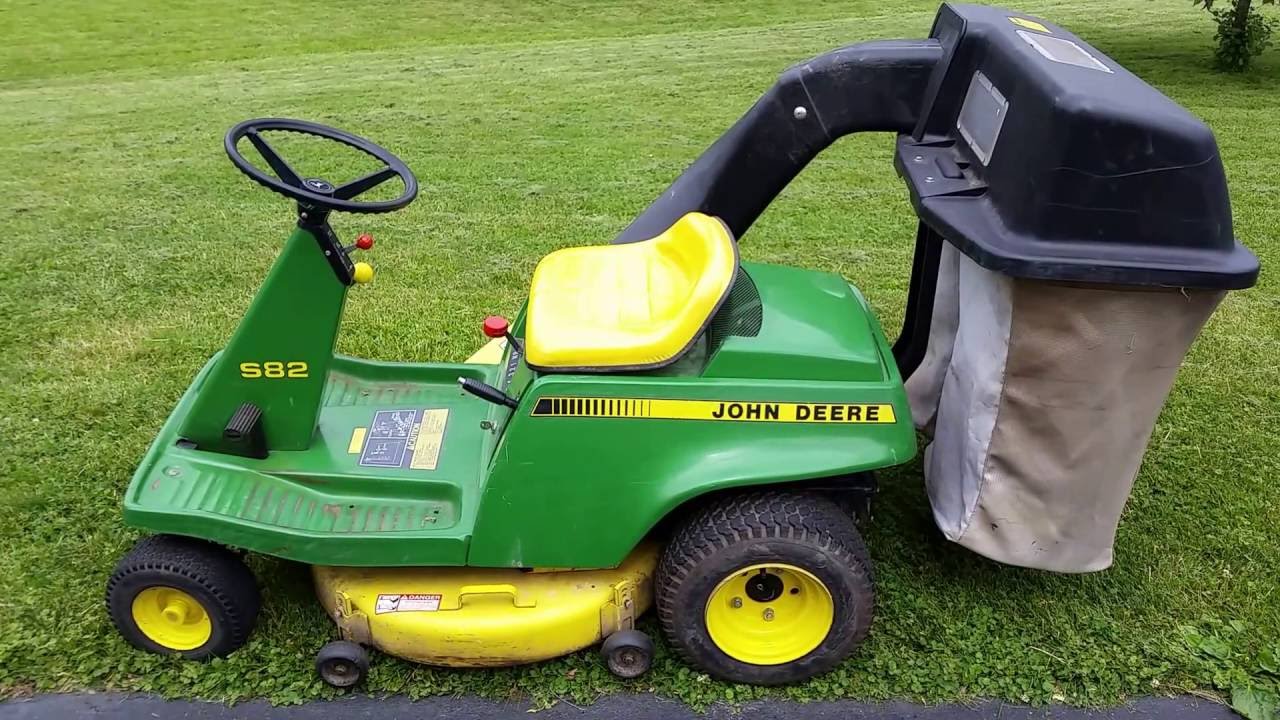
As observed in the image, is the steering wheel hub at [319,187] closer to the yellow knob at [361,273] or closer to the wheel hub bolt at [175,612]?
the yellow knob at [361,273]

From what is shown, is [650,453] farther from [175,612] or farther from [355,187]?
[175,612]

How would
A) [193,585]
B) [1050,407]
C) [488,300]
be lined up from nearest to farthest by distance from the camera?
1. [1050,407]
2. [193,585]
3. [488,300]

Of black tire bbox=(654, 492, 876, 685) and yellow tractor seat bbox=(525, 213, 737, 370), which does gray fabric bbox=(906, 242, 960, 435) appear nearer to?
black tire bbox=(654, 492, 876, 685)

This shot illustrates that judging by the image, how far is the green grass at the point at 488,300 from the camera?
Result: 2.64 meters

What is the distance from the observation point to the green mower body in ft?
7.72

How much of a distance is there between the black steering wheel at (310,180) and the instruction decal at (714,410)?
0.67 m

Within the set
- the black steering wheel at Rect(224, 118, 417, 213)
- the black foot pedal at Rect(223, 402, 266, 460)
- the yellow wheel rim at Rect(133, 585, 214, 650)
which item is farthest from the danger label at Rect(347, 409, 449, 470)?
the black steering wheel at Rect(224, 118, 417, 213)

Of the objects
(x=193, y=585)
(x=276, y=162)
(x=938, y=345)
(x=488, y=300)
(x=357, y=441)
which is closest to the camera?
(x=193, y=585)

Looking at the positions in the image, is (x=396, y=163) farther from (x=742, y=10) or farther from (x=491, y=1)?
(x=491, y=1)

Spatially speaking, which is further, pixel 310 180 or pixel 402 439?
pixel 402 439

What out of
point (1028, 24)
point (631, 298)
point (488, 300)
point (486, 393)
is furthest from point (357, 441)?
point (1028, 24)

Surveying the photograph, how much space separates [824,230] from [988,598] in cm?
333

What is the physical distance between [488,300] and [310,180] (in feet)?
7.63

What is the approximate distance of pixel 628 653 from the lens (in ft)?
8.38
